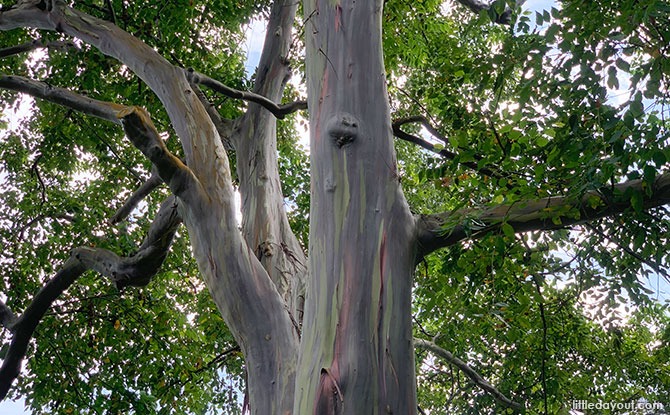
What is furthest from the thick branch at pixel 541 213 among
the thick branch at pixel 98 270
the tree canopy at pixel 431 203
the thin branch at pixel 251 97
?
the thick branch at pixel 98 270

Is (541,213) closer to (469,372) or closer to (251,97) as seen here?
(251,97)

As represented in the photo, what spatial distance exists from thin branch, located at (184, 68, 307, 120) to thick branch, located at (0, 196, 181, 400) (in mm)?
881

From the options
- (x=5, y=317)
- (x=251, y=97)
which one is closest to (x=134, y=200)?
(x=5, y=317)

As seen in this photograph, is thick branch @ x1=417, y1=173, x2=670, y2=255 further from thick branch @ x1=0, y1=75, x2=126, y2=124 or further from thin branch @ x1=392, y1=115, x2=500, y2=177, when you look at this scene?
thick branch @ x1=0, y1=75, x2=126, y2=124

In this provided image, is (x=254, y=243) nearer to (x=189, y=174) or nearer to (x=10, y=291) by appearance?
(x=189, y=174)

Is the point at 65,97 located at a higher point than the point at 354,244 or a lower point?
higher

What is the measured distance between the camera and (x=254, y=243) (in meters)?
4.96

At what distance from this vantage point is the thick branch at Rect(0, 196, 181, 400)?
4.62 meters

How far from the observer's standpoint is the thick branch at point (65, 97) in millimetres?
4602

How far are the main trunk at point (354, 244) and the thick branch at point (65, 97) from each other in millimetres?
1765

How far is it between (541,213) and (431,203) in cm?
525

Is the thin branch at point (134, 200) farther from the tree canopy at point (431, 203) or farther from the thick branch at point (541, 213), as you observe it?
the thick branch at point (541, 213)

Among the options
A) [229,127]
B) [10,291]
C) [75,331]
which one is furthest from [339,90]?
[10,291]

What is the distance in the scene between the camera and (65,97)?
202 inches
